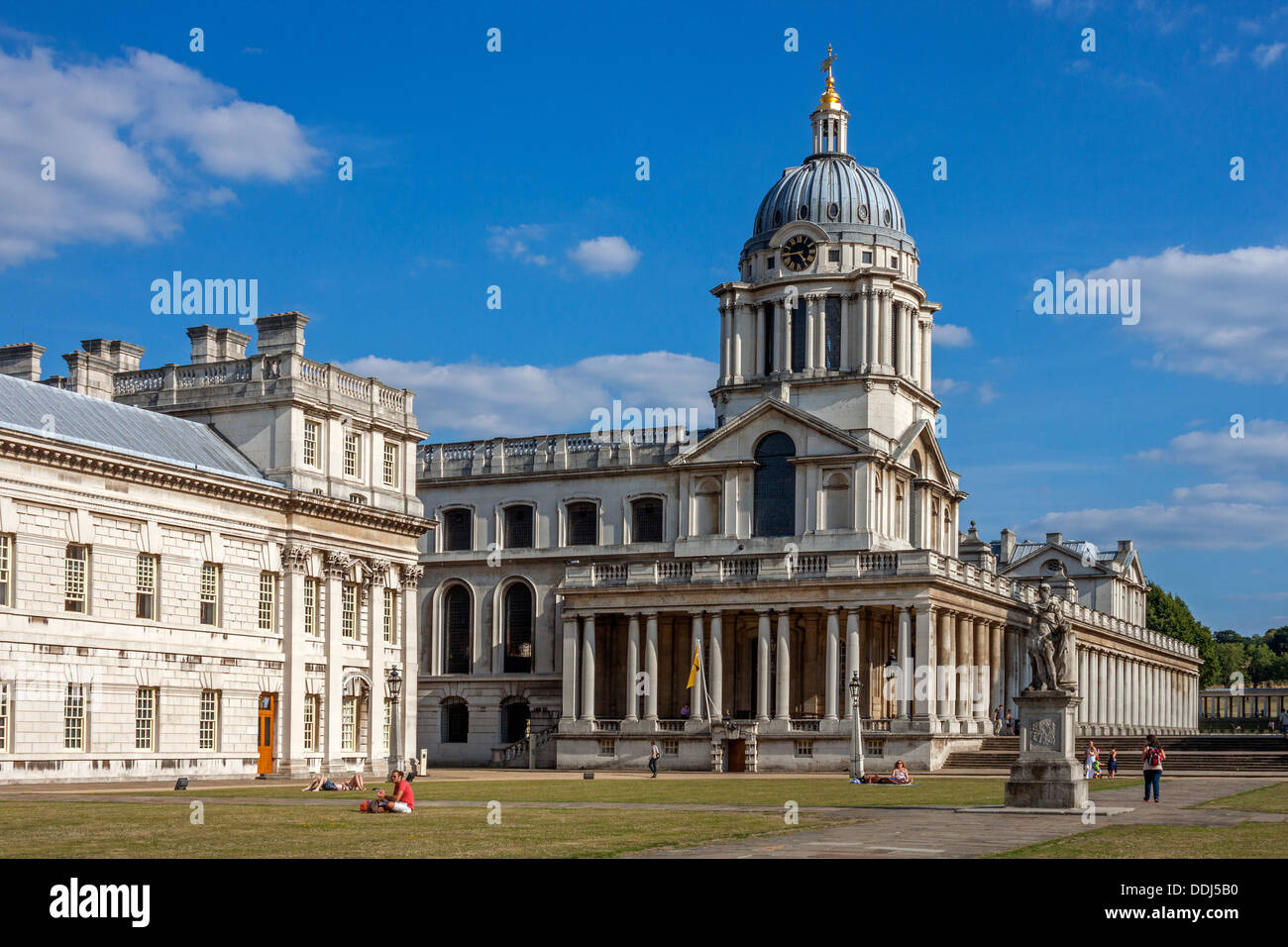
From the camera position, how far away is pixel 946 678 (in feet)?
243

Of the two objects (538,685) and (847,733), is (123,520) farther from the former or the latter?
(538,685)

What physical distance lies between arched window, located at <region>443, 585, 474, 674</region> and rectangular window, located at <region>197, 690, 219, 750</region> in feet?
116

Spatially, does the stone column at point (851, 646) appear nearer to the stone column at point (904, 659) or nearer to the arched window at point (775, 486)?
the stone column at point (904, 659)

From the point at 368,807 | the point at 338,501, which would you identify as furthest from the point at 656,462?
the point at 368,807

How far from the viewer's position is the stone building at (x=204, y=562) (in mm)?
49812

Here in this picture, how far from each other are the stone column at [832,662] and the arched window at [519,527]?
2290 centimetres

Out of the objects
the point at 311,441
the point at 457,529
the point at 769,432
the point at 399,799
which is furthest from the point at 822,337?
the point at 399,799

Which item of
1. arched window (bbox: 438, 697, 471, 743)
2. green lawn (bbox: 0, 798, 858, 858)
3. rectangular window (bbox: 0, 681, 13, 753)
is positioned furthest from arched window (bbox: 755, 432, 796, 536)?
green lawn (bbox: 0, 798, 858, 858)

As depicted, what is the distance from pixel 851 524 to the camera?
3204 inches

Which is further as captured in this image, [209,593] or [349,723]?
[349,723]

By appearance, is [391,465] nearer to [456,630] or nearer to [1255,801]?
[456,630]

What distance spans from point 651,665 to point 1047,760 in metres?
45.8

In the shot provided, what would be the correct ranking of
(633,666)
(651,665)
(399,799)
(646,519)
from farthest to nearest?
(646,519), (633,666), (651,665), (399,799)
